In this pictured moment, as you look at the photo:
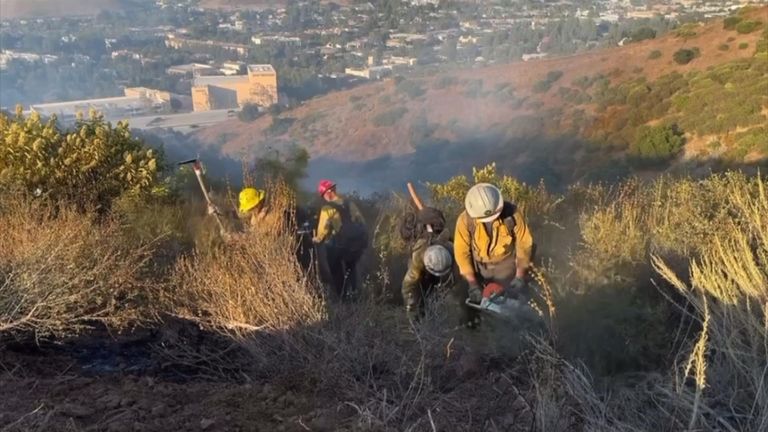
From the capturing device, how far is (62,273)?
19.9ft

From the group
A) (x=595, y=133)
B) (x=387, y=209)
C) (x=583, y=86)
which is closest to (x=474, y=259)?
(x=387, y=209)

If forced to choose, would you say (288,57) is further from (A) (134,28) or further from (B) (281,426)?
(B) (281,426)

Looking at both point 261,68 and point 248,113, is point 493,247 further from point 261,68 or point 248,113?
point 261,68

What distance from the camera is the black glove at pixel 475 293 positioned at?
5.81m

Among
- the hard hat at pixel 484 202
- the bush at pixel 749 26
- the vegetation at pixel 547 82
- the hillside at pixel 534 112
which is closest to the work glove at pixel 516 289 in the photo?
the hard hat at pixel 484 202

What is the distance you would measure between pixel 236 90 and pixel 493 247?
36.4 metres

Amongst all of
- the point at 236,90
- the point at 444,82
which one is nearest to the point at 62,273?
the point at 236,90

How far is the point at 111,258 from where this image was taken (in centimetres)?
644

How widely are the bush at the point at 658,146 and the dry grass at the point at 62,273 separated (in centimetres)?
2149

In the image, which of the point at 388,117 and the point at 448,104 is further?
the point at 448,104

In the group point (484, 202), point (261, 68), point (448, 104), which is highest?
point (484, 202)

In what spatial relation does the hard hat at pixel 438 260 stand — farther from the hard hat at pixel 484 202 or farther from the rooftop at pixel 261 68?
the rooftop at pixel 261 68

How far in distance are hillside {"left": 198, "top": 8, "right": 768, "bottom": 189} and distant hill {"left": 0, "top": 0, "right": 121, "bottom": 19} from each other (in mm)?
14152

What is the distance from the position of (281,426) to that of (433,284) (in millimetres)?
2179
